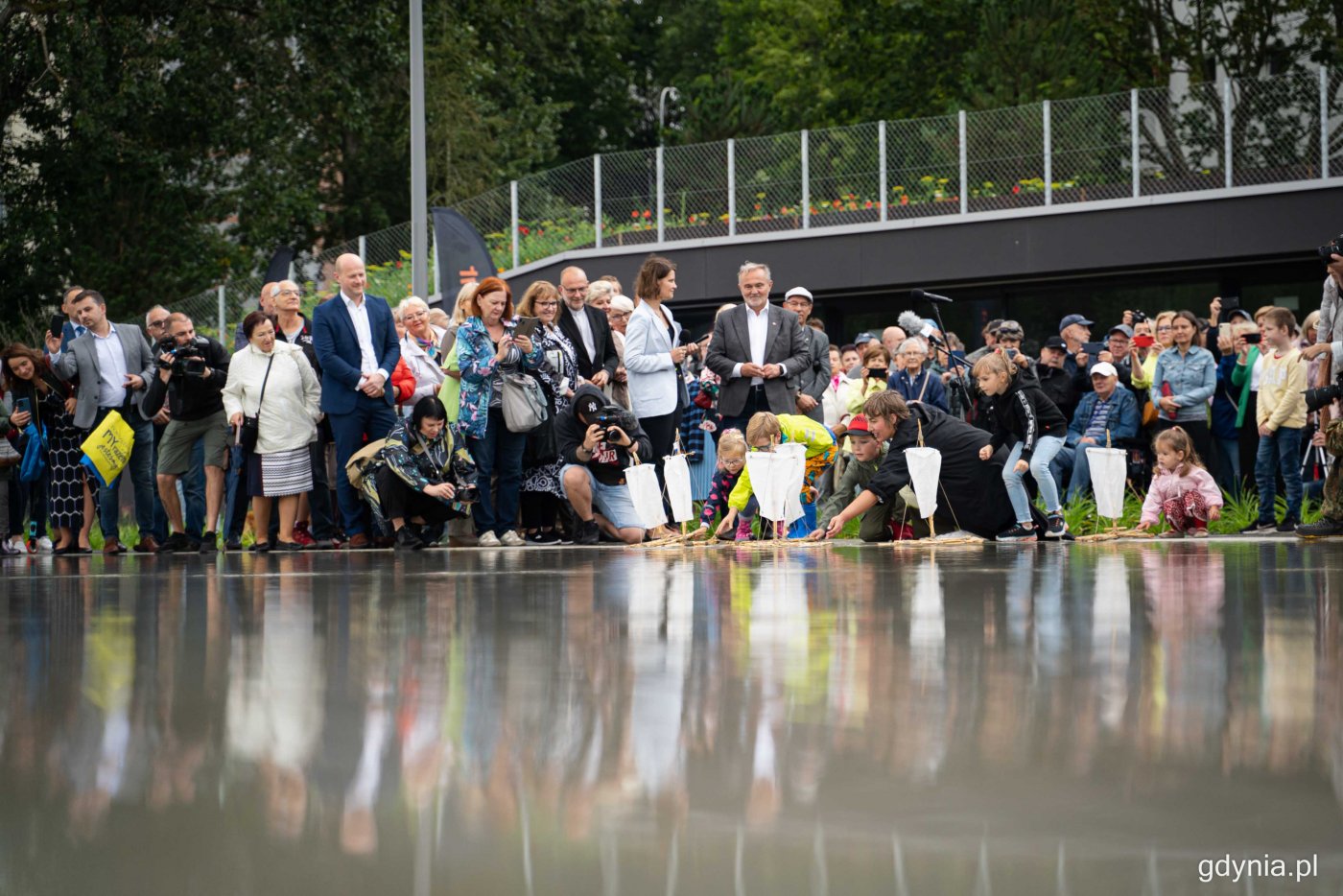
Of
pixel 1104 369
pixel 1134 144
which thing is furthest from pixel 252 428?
pixel 1134 144

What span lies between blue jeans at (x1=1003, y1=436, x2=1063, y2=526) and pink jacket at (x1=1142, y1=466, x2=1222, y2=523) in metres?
0.93

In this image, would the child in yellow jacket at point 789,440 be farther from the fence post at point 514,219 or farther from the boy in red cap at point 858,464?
the fence post at point 514,219

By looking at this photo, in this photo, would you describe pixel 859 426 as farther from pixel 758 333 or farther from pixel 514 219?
pixel 514 219

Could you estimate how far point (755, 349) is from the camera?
1372cm

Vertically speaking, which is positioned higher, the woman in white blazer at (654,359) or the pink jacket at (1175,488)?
the woman in white blazer at (654,359)

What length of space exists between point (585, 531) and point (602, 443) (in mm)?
721

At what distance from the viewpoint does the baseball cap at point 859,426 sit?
13.3m

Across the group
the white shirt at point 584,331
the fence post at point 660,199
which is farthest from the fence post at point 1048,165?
the white shirt at point 584,331

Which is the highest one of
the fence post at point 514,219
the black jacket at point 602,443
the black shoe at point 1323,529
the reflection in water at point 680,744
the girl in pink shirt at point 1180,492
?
the fence post at point 514,219

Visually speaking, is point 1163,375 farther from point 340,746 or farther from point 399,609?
point 340,746

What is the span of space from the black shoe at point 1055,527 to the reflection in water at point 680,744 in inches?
207

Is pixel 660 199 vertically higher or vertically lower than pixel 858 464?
higher

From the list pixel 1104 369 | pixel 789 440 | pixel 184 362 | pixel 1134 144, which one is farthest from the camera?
pixel 1134 144

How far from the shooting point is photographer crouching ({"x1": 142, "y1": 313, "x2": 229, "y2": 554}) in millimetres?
14016
